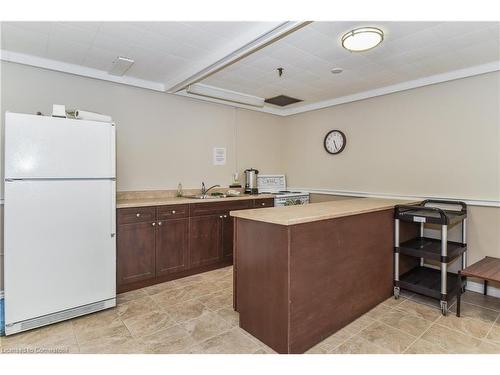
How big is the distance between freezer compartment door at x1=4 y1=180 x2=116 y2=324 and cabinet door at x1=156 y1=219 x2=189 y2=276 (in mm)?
641

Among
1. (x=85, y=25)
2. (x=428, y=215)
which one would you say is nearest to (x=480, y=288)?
(x=428, y=215)

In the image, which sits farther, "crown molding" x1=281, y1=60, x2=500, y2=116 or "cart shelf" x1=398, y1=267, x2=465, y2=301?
"crown molding" x1=281, y1=60, x2=500, y2=116

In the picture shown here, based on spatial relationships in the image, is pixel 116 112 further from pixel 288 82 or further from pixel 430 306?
pixel 430 306

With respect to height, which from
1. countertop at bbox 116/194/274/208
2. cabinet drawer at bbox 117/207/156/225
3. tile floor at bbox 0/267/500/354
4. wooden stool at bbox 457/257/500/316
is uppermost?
countertop at bbox 116/194/274/208

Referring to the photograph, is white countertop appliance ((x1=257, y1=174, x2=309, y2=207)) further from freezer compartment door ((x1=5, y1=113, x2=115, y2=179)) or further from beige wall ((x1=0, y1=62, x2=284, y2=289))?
freezer compartment door ((x1=5, y1=113, x2=115, y2=179))

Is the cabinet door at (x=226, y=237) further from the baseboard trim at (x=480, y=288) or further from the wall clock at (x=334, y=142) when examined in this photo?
the baseboard trim at (x=480, y=288)

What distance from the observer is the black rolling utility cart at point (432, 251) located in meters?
2.67

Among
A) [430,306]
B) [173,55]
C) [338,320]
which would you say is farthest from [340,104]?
[338,320]

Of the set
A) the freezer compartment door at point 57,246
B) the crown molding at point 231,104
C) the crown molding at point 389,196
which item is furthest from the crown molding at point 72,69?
the crown molding at point 389,196

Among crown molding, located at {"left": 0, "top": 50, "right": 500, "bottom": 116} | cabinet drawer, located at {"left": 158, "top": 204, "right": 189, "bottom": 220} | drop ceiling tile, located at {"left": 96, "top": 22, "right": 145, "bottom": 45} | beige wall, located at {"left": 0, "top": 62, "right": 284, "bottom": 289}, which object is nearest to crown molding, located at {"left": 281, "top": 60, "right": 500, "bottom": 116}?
crown molding, located at {"left": 0, "top": 50, "right": 500, "bottom": 116}

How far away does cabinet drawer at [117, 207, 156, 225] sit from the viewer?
9.93 ft

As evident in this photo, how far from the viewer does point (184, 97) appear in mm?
4094

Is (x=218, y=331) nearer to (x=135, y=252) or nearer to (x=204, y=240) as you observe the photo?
(x=135, y=252)

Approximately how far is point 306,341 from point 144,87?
133 inches
